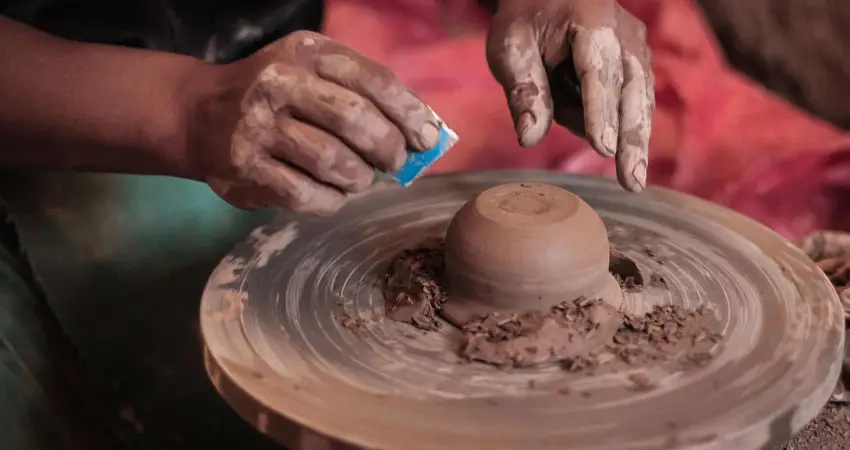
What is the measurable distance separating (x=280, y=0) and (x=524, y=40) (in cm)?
59

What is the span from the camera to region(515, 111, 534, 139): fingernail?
4.04 feet

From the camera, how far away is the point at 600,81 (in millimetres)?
1229

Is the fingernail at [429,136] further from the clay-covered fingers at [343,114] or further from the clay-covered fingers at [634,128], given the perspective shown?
the clay-covered fingers at [634,128]

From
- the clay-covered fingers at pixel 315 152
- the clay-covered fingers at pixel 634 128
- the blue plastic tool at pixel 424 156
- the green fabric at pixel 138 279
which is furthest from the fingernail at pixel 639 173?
the green fabric at pixel 138 279

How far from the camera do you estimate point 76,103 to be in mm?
1214

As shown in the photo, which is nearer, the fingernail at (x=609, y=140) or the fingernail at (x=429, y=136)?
the fingernail at (x=429, y=136)

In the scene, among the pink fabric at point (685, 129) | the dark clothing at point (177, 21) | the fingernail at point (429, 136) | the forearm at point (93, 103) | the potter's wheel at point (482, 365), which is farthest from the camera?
the pink fabric at point (685, 129)

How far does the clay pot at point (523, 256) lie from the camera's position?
114 cm

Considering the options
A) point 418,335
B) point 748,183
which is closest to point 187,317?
point 418,335

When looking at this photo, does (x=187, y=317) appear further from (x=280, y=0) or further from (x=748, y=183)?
(x=748, y=183)

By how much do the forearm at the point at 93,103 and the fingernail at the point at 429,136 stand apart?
12.7 inches

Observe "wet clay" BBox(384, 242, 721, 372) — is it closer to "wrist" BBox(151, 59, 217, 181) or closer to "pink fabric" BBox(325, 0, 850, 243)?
"wrist" BBox(151, 59, 217, 181)

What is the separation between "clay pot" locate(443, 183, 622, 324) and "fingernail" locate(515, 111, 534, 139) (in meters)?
0.10

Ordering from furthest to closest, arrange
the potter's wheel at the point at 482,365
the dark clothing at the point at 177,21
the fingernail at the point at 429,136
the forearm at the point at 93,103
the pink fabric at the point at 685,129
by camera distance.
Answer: the pink fabric at the point at 685,129
the dark clothing at the point at 177,21
the forearm at the point at 93,103
the fingernail at the point at 429,136
the potter's wheel at the point at 482,365
